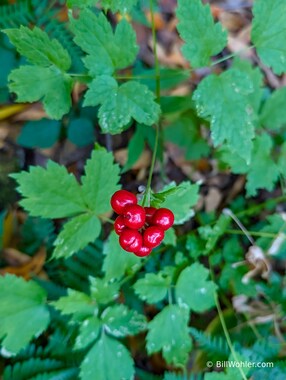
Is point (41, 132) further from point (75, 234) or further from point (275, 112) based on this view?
point (275, 112)

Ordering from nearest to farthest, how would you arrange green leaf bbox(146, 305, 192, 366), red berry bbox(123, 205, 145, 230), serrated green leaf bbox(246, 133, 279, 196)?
red berry bbox(123, 205, 145, 230) < green leaf bbox(146, 305, 192, 366) < serrated green leaf bbox(246, 133, 279, 196)

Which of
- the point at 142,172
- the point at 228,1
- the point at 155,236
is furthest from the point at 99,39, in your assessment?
the point at 228,1

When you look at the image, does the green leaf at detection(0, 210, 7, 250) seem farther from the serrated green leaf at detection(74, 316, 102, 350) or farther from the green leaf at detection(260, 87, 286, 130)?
the green leaf at detection(260, 87, 286, 130)

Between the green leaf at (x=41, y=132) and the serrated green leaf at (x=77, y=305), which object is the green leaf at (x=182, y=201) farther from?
the green leaf at (x=41, y=132)

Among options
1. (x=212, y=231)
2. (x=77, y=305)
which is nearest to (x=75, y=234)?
(x=77, y=305)

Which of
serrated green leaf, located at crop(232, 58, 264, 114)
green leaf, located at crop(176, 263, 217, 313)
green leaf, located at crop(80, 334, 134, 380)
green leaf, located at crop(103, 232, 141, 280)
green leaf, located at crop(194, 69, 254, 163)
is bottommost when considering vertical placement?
green leaf, located at crop(80, 334, 134, 380)

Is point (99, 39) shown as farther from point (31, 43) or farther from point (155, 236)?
point (155, 236)

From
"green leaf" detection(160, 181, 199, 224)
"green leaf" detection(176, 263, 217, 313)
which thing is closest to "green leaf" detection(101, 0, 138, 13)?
"green leaf" detection(160, 181, 199, 224)
